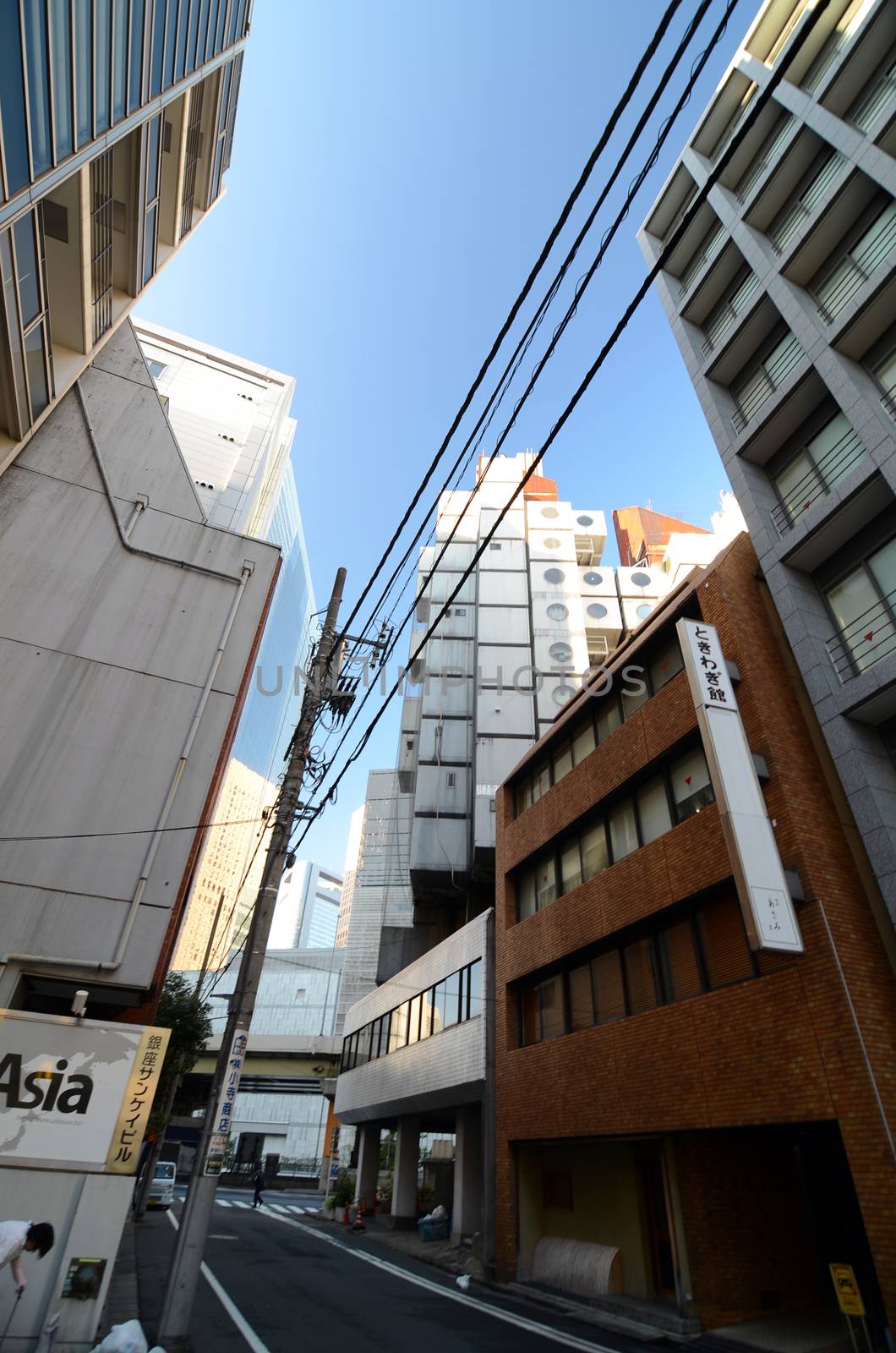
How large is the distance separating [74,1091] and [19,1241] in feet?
6.30

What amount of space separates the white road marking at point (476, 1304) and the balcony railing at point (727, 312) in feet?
63.3

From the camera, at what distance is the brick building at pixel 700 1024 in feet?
30.2

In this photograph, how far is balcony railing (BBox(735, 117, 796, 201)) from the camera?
1566 cm

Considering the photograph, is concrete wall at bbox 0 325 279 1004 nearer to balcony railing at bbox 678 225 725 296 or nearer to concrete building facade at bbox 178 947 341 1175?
balcony railing at bbox 678 225 725 296

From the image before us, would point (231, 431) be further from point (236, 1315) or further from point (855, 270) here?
point (236, 1315)

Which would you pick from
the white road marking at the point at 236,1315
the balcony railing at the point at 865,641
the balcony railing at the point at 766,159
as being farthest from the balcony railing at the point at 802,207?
the white road marking at the point at 236,1315

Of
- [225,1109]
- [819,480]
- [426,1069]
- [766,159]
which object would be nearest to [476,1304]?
[225,1109]

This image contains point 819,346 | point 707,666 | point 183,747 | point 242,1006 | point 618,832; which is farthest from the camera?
point 618,832

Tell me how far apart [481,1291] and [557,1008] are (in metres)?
5.38

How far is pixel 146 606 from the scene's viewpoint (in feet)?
42.8

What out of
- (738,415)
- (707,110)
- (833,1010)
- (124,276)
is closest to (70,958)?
(833,1010)

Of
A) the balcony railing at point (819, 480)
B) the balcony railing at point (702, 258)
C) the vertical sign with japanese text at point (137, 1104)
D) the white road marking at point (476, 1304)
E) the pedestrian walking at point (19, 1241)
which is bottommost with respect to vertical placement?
the white road marking at point (476, 1304)

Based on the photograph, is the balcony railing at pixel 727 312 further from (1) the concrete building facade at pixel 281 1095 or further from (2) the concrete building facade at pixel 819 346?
(1) the concrete building facade at pixel 281 1095

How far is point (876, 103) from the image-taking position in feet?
44.4
